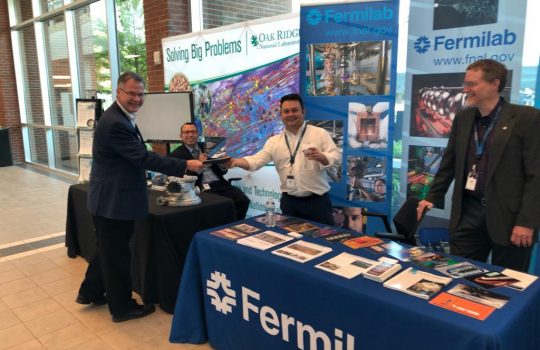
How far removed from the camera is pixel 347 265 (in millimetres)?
1795

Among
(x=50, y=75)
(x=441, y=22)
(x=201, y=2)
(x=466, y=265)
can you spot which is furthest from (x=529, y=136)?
(x=50, y=75)

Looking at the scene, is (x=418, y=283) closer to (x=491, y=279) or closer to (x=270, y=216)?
(x=491, y=279)

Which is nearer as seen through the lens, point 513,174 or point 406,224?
point 513,174

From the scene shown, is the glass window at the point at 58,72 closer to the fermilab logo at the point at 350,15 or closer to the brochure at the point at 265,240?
the fermilab logo at the point at 350,15

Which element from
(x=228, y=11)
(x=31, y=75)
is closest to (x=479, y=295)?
(x=228, y=11)

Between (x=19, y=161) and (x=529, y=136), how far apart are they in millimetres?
10758

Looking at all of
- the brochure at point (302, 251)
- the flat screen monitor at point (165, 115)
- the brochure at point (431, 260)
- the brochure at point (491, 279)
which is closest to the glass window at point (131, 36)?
the flat screen monitor at point (165, 115)

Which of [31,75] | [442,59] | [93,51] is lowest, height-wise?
[442,59]

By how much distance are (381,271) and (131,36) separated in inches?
→ 229

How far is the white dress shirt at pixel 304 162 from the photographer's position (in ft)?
9.54

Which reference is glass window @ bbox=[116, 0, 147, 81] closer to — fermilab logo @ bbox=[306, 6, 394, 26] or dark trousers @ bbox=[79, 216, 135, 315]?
fermilab logo @ bbox=[306, 6, 394, 26]

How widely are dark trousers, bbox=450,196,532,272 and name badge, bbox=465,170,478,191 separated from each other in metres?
0.07

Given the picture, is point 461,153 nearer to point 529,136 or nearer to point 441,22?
point 529,136

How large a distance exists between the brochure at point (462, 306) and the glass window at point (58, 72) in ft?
26.4
